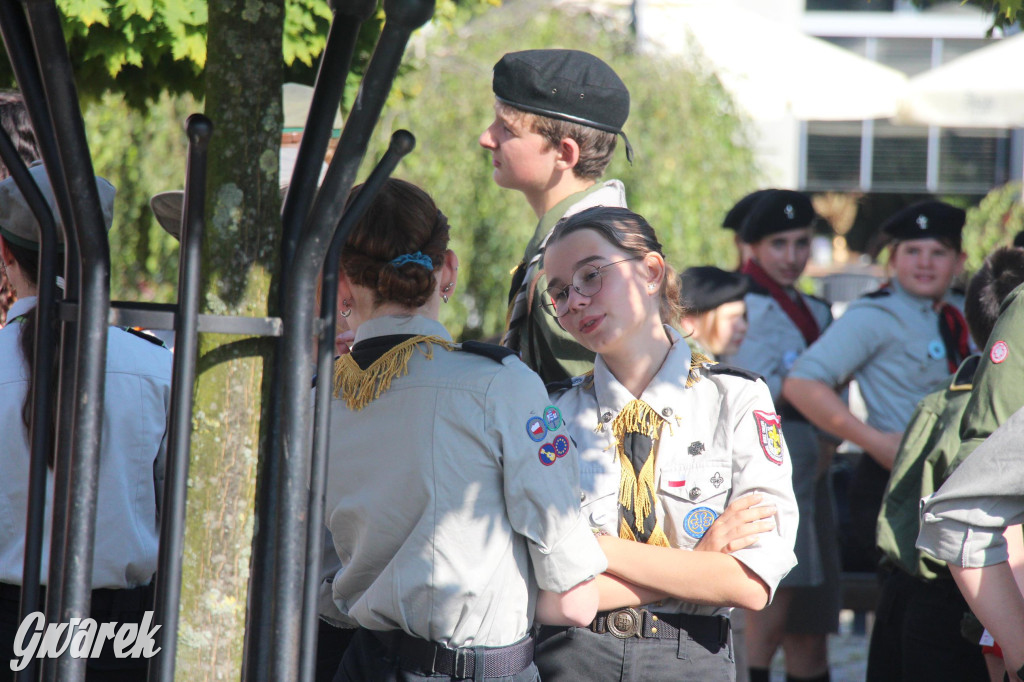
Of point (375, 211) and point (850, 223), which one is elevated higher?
point (850, 223)

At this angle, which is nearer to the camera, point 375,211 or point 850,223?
point 375,211

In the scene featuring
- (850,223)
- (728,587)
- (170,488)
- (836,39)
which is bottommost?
(728,587)

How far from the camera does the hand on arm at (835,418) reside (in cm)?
402

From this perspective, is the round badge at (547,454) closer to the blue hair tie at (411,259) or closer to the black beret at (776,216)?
the blue hair tie at (411,259)

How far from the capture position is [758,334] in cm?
466

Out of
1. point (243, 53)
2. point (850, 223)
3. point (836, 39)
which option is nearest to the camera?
point (243, 53)

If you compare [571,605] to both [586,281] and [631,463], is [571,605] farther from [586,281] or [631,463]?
[586,281]

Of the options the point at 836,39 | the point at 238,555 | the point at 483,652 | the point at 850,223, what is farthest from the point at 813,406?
the point at 850,223

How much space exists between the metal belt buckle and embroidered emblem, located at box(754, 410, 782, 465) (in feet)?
1.32

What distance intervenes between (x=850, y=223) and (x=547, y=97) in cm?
1736

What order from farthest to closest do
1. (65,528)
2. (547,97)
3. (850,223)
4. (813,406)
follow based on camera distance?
(850,223) → (813,406) → (547,97) → (65,528)

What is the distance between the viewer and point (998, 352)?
7.59 feet

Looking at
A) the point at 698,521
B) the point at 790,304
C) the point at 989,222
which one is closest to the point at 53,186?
the point at 698,521

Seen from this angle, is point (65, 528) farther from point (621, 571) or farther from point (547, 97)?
point (547, 97)
